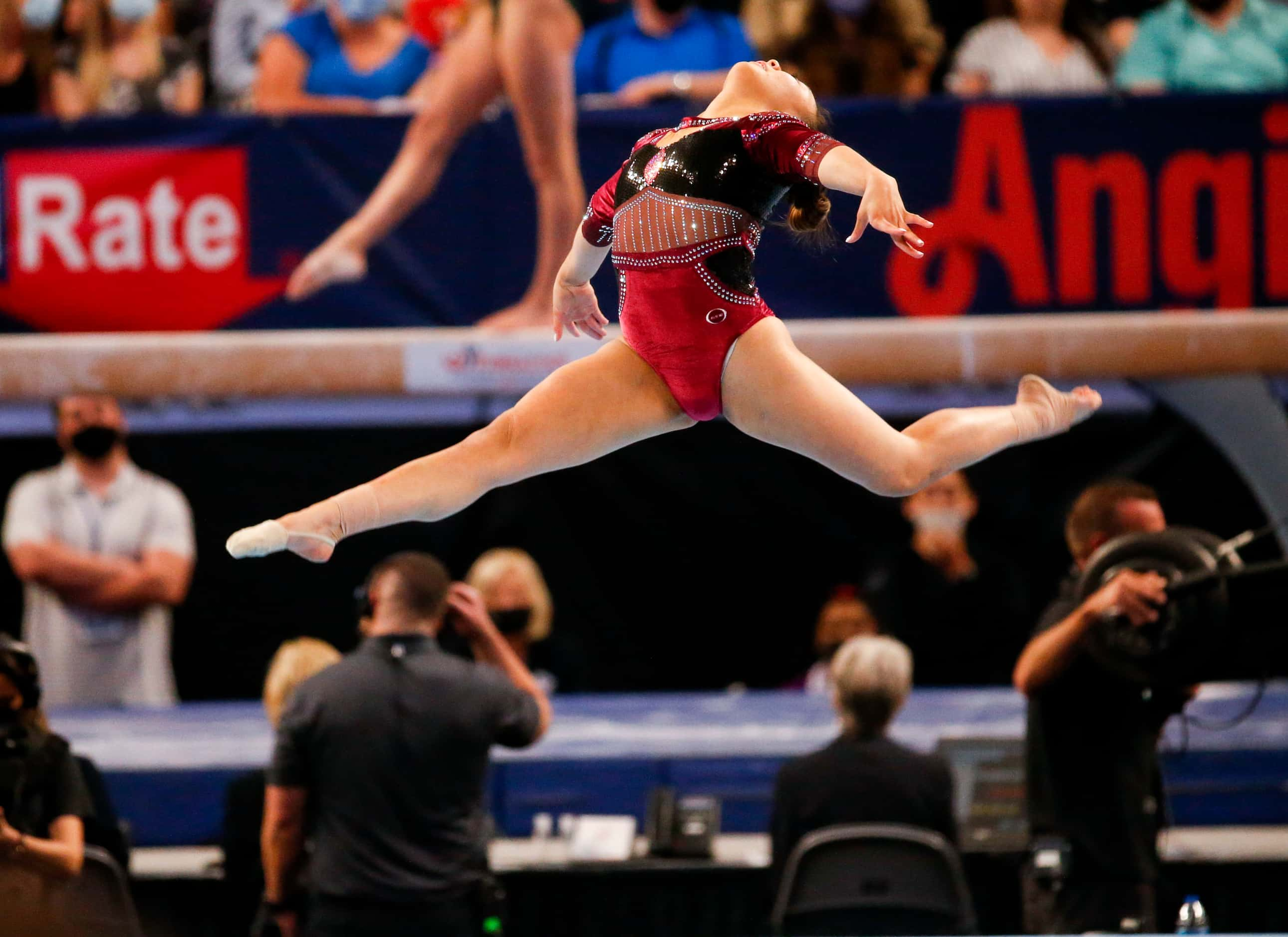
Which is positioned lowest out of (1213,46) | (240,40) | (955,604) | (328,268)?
(955,604)

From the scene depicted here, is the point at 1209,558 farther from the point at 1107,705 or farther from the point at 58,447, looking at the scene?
the point at 58,447

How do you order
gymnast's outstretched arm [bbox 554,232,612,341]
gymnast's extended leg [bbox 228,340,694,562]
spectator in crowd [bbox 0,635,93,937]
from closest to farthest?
gymnast's extended leg [bbox 228,340,694,562]
gymnast's outstretched arm [bbox 554,232,612,341]
spectator in crowd [bbox 0,635,93,937]

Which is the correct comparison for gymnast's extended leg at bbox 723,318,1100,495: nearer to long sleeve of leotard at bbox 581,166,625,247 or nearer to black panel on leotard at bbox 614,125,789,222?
black panel on leotard at bbox 614,125,789,222

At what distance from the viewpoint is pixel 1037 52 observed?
6.61 m

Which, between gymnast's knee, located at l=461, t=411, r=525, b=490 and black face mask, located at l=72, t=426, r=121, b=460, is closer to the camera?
gymnast's knee, located at l=461, t=411, r=525, b=490

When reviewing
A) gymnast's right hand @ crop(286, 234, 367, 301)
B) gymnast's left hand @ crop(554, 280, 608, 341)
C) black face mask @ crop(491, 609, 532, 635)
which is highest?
gymnast's right hand @ crop(286, 234, 367, 301)

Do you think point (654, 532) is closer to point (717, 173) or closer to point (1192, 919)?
point (1192, 919)

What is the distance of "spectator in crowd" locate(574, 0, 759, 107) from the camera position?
6152mm

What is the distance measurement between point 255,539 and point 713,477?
17.3 ft

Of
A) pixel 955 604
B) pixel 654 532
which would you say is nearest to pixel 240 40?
pixel 654 532

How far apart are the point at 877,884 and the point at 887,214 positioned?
2.36 meters

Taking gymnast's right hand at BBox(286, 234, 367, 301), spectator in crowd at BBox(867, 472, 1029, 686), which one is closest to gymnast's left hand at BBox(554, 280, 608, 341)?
gymnast's right hand at BBox(286, 234, 367, 301)

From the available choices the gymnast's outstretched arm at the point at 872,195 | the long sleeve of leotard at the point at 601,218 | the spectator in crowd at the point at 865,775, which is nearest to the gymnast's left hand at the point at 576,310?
the long sleeve of leotard at the point at 601,218

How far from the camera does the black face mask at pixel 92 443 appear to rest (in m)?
6.44
